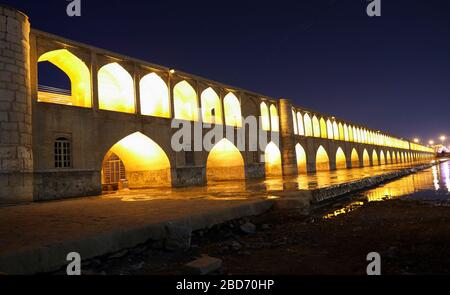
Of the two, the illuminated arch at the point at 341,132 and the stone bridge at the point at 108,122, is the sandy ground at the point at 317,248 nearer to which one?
the stone bridge at the point at 108,122

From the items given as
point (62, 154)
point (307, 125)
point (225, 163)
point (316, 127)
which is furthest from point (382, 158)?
point (62, 154)

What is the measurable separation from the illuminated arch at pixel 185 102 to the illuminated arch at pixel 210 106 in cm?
115

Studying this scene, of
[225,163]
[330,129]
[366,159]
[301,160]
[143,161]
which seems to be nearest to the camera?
[143,161]

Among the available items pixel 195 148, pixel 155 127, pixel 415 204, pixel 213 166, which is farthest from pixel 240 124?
pixel 415 204

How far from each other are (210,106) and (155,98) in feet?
14.1

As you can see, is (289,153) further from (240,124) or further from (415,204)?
(415,204)

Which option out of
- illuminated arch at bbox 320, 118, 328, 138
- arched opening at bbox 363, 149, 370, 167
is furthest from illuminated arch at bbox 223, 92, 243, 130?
arched opening at bbox 363, 149, 370, 167

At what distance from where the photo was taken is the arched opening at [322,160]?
1270 inches

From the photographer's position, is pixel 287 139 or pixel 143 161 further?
pixel 287 139

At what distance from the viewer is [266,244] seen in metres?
5.27

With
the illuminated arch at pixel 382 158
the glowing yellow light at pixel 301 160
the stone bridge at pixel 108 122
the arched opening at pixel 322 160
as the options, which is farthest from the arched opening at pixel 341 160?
the illuminated arch at pixel 382 158

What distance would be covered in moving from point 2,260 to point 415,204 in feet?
30.0

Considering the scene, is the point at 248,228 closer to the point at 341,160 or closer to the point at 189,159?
the point at 189,159

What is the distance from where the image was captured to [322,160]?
1287 inches
